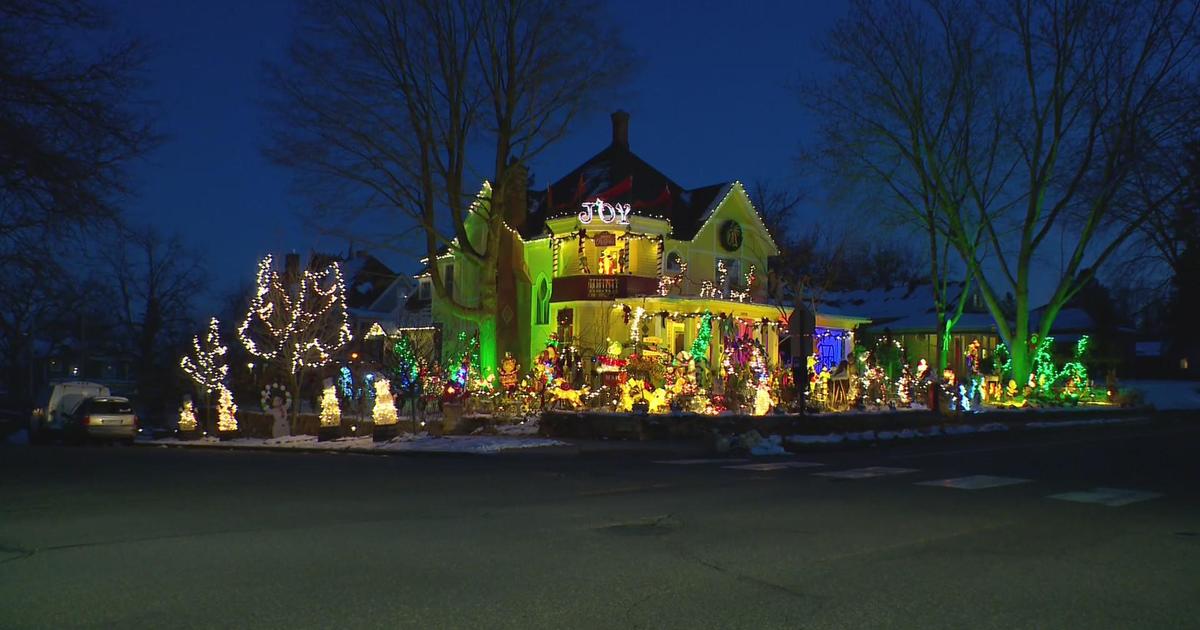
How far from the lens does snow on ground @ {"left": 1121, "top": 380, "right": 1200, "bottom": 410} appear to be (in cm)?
4169

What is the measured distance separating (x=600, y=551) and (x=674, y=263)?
31.1 meters

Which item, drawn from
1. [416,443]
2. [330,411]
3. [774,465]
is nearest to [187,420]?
[330,411]

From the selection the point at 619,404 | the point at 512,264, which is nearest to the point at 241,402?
the point at 512,264

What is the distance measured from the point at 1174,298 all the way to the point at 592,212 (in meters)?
27.3

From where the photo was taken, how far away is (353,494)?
12508mm

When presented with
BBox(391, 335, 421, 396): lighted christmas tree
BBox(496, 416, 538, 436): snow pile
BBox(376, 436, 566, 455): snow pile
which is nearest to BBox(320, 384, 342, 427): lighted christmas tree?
BBox(391, 335, 421, 396): lighted christmas tree

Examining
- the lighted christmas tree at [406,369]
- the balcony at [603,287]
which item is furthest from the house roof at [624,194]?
the lighted christmas tree at [406,369]

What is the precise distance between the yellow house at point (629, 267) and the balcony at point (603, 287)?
4 centimetres

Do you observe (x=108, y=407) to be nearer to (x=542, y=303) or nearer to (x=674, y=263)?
(x=542, y=303)

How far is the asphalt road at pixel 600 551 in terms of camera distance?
6250 mm

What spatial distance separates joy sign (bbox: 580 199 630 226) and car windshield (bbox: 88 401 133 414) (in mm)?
16672

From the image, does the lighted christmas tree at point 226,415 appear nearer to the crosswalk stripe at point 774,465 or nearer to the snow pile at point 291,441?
the snow pile at point 291,441

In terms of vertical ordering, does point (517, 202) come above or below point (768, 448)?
above

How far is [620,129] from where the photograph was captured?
1725 inches
